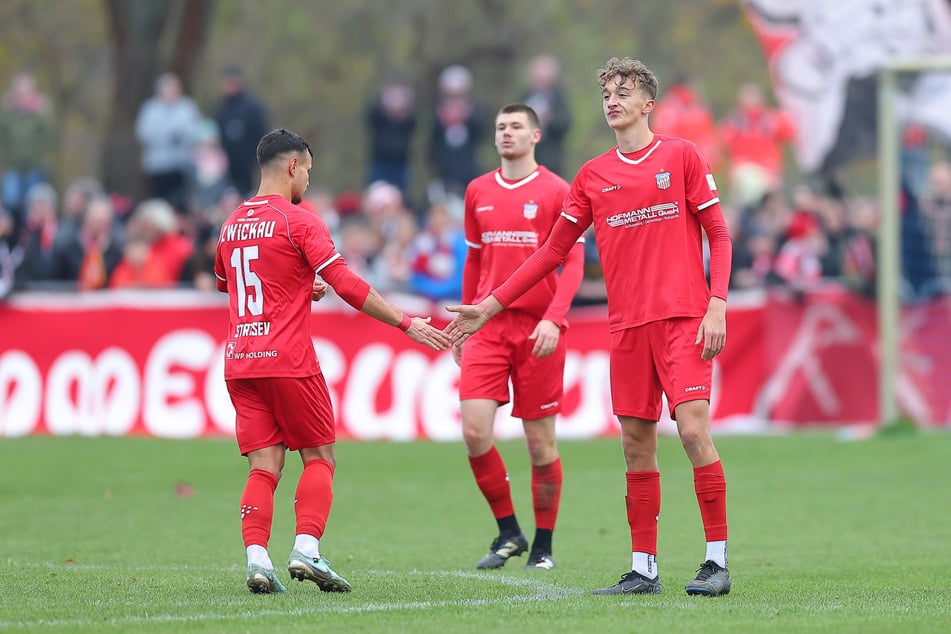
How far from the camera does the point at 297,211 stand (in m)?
8.76

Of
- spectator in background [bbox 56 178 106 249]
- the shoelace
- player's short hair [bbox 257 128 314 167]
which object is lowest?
the shoelace

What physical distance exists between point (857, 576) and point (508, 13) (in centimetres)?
3006

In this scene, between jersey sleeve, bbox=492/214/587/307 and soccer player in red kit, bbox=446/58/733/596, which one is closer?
soccer player in red kit, bbox=446/58/733/596

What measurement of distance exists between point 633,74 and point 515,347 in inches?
97.4

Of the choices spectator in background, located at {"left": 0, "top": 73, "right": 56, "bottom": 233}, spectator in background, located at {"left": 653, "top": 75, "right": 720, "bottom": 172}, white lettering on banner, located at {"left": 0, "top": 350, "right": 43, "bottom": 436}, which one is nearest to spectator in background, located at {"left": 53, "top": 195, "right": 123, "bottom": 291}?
white lettering on banner, located at {"left": 0, "top": 350, "right": 43, "bottom": 436}

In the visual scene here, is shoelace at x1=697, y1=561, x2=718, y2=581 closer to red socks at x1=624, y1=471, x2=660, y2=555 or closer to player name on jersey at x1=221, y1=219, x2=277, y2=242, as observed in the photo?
red socks at x1=624, y1=471, x2=660, y2=555

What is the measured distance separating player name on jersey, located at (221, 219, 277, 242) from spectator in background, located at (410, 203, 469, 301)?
9.98m

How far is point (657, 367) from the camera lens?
8781mm

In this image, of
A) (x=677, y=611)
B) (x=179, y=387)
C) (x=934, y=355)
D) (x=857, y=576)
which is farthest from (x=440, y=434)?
(x=677, y=611)

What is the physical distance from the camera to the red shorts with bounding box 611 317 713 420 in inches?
339

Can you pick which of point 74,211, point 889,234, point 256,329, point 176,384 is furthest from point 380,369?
point 256,329

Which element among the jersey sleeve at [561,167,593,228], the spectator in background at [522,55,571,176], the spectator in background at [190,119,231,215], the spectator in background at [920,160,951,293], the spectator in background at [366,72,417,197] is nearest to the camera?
the jersey sleeve at [561,167,593,228]

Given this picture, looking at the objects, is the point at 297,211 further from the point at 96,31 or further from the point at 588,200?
the point at 96,31

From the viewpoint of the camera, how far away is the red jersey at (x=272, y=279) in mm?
8703
